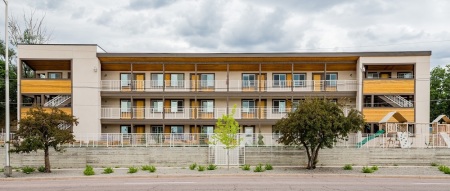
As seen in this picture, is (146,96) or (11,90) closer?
(146,96)

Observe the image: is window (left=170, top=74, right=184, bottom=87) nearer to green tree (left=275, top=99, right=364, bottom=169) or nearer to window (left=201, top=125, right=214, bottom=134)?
window (left=201, top=125, right=214, bottom=134)

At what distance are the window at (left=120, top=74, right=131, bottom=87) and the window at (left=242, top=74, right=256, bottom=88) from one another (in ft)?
35.3

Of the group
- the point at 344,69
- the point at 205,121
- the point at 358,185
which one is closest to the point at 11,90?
the point at 205,121

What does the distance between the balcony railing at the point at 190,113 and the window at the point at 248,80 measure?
2250 millimetres

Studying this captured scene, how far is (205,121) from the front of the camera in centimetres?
3428

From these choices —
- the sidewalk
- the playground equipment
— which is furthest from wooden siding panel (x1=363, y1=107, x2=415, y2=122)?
the sidewalk

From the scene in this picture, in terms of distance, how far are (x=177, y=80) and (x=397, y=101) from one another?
64.8ft

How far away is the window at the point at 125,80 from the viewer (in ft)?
117

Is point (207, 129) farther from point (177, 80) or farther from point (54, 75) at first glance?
point (54, 75)

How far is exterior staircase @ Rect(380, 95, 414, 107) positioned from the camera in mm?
32938

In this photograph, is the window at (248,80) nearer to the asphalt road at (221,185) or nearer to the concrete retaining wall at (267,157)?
the concrete retaining wall at (267,157)

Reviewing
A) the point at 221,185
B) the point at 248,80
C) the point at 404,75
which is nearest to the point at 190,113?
the point at 248,80

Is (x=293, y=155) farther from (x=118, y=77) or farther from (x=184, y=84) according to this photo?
(x=118, y=77)

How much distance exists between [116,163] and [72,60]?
42.7ft
